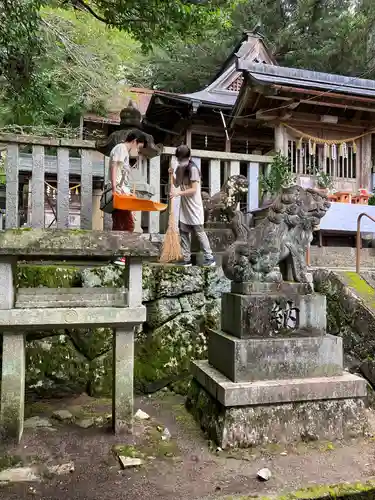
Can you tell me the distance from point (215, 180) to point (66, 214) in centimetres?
259

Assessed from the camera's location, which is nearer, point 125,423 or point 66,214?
point 125,423

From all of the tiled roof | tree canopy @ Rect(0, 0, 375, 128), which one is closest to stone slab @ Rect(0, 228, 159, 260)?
tree canopy @ Rect(0, 0, 375, 128)

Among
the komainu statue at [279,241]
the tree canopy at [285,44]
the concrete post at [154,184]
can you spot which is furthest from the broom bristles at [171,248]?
the tree canopy at [285,44]

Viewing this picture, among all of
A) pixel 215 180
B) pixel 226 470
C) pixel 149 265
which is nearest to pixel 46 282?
pixel 149 265

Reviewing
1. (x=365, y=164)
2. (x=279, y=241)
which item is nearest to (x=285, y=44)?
(x=365, y=164)

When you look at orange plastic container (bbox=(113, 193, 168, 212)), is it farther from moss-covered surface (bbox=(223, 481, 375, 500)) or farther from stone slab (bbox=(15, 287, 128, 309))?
moss-covered surface (bbox=(223, 481, 375, 500))

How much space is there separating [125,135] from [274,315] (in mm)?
3351

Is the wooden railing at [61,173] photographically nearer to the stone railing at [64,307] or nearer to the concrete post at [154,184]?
the concrete post at [154,184]

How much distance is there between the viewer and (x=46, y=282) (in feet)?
14.8

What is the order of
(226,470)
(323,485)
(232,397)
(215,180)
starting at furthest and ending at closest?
(215,180), (232,397), (226,470), (323,485)

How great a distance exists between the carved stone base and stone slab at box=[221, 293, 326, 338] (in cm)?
47

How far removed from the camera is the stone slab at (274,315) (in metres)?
3.48

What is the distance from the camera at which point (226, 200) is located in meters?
6.07

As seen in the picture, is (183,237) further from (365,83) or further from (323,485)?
(365,83)
